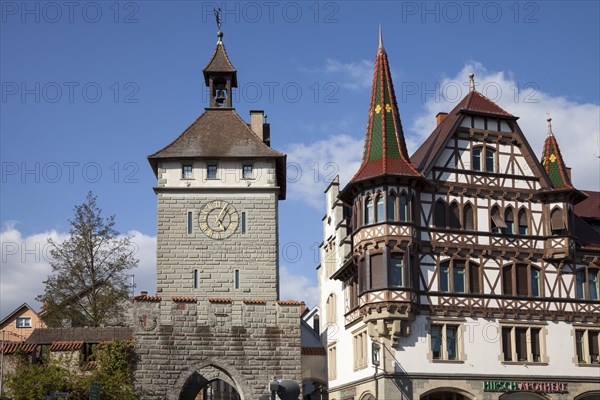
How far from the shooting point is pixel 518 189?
136 feet

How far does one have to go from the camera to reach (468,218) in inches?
1590

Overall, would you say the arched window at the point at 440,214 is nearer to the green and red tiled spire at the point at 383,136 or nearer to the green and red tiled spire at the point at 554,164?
the green and red tiled spire at the point at 383,136

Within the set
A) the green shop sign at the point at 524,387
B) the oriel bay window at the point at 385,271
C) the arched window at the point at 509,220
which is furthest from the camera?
the arched window at the point at 509,220

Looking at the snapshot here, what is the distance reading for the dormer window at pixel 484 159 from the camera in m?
41.0

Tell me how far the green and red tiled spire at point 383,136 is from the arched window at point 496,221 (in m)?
4.33

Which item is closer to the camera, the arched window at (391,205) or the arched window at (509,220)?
the arched window at (391,205)

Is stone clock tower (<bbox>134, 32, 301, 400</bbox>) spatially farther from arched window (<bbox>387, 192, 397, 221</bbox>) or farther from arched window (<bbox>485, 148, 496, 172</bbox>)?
arched window (<bbox>485, 148, 496, 172</bbox>)

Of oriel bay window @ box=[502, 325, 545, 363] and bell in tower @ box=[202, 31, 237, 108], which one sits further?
bell in tower @ box=[202, 31, 237, 108]

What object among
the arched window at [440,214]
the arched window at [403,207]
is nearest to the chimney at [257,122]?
the arched window at [403,207]

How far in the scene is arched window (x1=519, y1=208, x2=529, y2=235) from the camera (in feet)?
135

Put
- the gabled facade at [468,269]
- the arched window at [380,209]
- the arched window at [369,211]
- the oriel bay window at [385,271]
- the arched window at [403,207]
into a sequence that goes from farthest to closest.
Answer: the arched window at [369,211]
the arched window at [380,209]
the arched window at [403,207]
the gabled facade at [468,269]
the oriel bay window at [385,271]

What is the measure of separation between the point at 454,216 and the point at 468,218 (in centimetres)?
68

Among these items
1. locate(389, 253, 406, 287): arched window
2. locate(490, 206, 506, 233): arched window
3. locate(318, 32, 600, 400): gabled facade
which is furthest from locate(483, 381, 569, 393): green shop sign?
locate(490, 206, 506, 233): arched window

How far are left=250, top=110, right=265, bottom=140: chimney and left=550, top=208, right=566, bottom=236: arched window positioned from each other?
1433 cm
